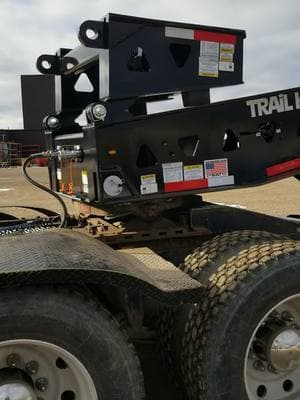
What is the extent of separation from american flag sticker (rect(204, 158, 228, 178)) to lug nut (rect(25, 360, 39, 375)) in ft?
4.97

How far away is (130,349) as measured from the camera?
2.48 m

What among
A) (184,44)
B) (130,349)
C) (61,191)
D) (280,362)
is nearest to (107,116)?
(184,44)

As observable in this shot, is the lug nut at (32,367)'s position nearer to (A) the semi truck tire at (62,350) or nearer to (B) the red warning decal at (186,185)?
(A) the semi truck tire at (62,350)

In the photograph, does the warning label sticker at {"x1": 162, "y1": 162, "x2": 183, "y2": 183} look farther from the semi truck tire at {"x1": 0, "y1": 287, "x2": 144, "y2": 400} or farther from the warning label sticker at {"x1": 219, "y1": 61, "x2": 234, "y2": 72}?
the semi truck tire at {"x1": 0, "y1": 287, "x2": 144, "y2": 400}

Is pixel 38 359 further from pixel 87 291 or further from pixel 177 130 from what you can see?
pixel 177 130

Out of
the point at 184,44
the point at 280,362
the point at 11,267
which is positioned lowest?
the point at 280,362

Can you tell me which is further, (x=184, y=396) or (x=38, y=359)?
(x=184, y=396)

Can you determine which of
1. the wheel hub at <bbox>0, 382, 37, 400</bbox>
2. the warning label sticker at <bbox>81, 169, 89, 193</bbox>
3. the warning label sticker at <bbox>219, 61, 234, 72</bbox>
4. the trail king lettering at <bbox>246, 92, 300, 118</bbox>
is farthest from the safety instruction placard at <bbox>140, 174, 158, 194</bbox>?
the wheel hub at <bbox>0, 382, 37, 400</bbox>

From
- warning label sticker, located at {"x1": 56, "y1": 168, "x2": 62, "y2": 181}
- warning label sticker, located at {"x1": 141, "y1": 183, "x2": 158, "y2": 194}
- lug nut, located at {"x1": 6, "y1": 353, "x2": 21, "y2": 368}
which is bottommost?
lug nut, located at {"x1": 6, "y1": 353, "x2": 21, "y2": 368}

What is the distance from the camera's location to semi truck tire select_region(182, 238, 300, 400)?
270 centimetres

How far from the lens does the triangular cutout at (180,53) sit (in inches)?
133

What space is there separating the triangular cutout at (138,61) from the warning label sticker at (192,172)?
2.09 ft

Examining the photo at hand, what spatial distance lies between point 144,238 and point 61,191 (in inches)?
34.9

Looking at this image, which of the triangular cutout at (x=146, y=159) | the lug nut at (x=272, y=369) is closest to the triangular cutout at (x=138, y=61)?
the triangular cutout at (x=146, y=159)
